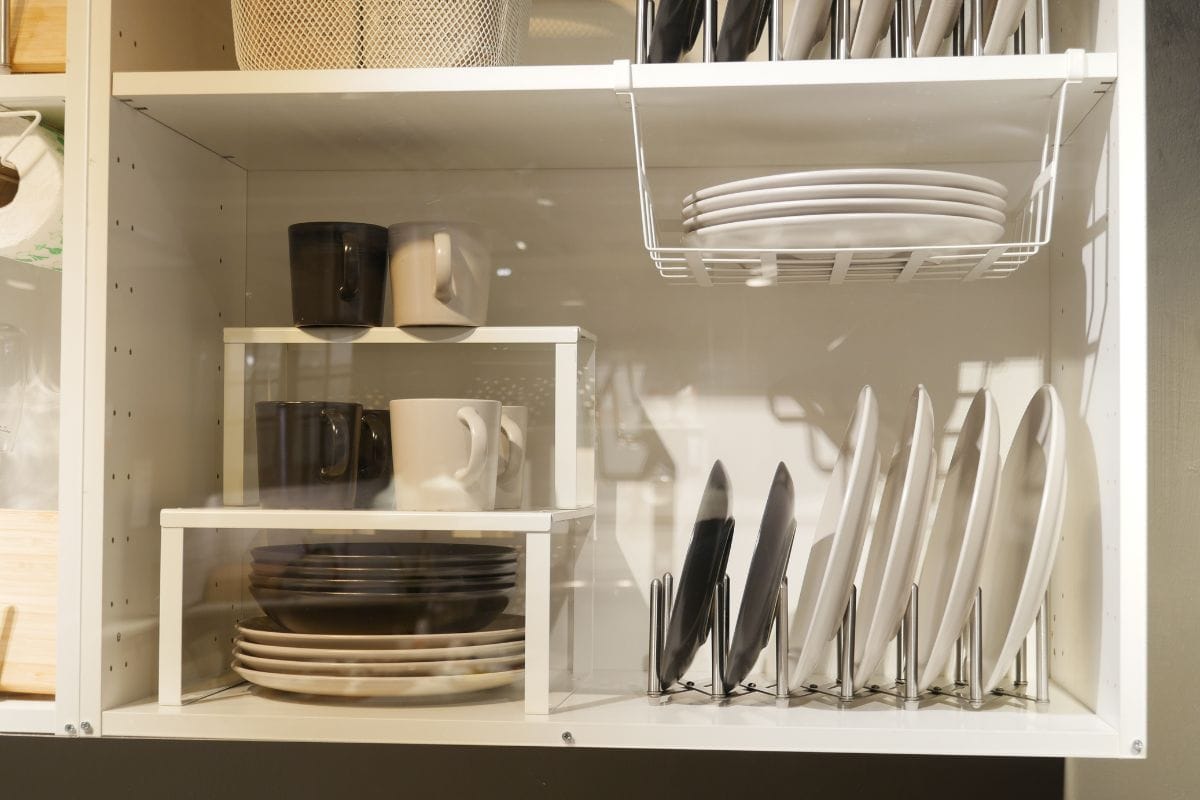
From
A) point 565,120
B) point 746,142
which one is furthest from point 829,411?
point 565,120

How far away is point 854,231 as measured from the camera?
89cm

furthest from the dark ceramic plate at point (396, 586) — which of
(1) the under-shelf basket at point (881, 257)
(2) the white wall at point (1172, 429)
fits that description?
(2) the white wall at point (1172, 429)

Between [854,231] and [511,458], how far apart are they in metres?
0.36

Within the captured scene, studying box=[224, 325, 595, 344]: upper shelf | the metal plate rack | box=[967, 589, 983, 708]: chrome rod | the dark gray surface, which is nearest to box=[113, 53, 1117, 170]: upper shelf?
the metal plate rack

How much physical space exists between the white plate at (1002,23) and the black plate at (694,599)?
481mm

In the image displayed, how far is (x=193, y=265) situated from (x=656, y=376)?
0.47m

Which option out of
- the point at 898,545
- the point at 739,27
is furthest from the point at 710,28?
the point at 898,545

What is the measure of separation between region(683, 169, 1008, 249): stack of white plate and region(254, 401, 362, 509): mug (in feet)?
1.21

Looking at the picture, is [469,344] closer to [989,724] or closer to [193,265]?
[193,265]

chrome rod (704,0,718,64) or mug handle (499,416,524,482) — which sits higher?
chrome rod (704,0,718,64)

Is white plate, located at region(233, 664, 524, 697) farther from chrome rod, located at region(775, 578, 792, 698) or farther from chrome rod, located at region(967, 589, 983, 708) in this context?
chrome rod, located at region(967, 589, 983, 708)

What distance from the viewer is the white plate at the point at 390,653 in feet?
3.07

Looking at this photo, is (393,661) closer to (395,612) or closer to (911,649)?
(395,612)

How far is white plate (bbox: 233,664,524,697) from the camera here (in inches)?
36.7
